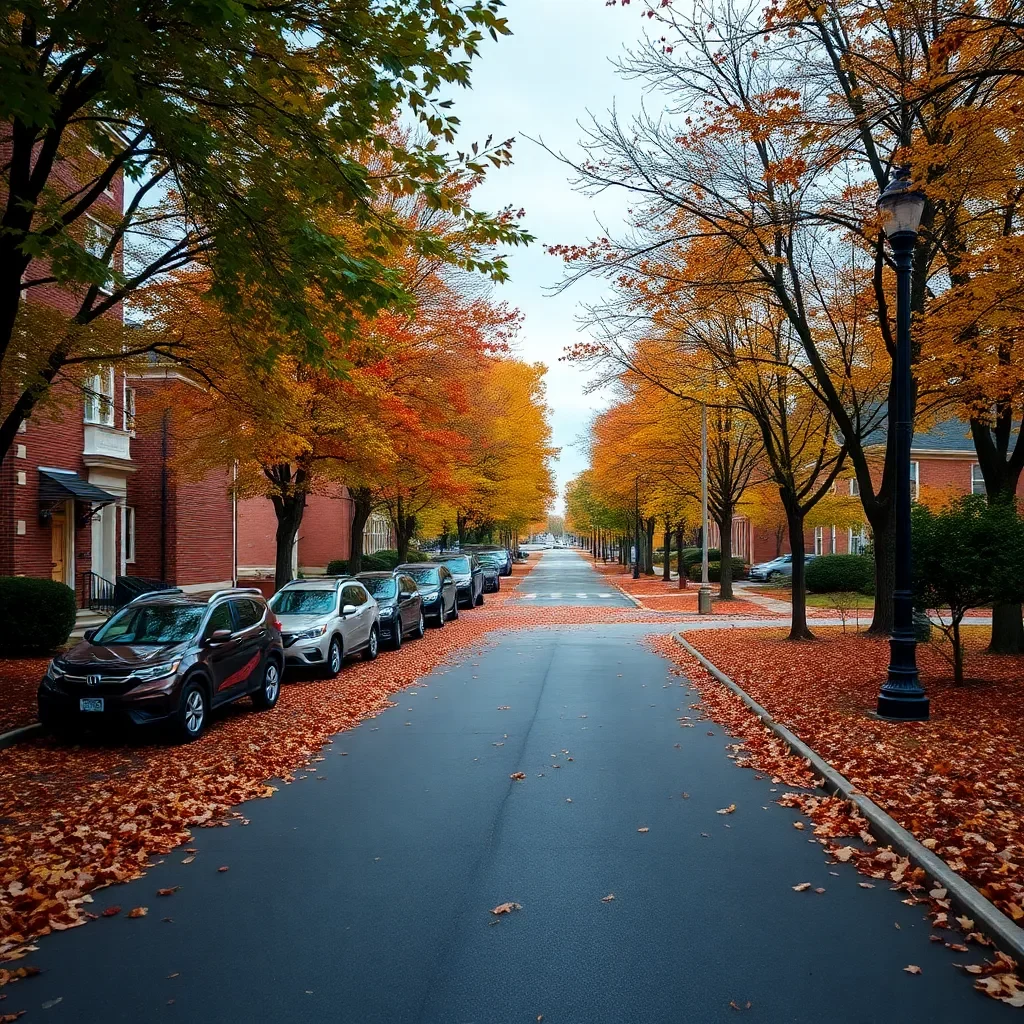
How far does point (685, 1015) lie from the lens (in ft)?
12.1

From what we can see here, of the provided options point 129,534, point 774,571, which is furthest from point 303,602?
point 774,571

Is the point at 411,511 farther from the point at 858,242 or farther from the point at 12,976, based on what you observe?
the point at 12,976

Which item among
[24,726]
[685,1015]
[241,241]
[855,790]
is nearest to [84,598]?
[24,726]

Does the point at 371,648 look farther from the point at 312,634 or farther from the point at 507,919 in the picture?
the point at 507,919

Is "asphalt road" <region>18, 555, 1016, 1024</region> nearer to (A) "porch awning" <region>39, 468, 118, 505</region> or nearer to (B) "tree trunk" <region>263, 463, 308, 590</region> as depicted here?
(B) "tree trunk" <region>263, 463, 308, 590</region>

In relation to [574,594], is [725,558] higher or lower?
higher

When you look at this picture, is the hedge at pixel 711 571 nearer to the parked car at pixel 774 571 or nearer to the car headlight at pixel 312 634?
the parked car at pixel 774 571

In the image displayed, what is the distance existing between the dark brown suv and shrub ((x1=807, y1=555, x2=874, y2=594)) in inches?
1157

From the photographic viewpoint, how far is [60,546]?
22031mm

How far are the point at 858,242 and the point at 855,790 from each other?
10387 millimetres

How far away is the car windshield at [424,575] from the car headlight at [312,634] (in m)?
10.1

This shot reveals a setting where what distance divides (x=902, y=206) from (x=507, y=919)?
839 centimetres

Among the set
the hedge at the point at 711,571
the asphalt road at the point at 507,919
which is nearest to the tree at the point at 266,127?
the asphalt road at the point at 507,919

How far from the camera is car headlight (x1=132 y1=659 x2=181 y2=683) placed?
8.92m
